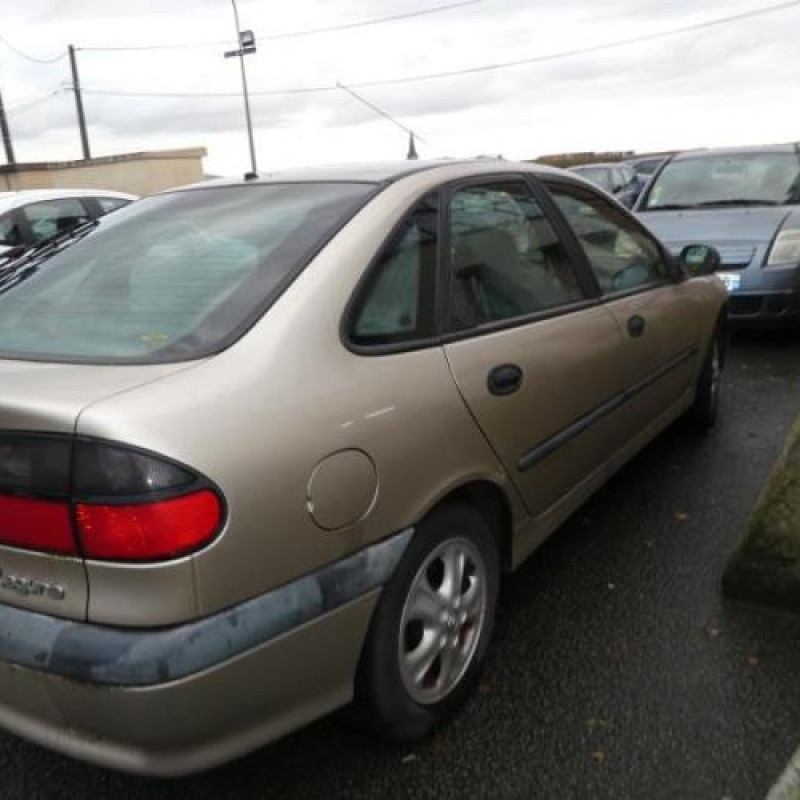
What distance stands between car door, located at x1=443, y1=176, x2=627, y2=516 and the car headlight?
3704mm

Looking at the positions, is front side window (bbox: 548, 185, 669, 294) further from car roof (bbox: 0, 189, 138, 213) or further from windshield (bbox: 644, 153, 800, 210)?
car roof (bbox: 0, 189, 138, 213)

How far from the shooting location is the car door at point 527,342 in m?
2.57

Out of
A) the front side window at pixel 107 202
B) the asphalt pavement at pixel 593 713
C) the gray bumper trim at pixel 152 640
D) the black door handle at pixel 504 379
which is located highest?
the black door handle at pixel 504 379

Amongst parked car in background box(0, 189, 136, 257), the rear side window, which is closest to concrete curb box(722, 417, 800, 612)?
the rear side window

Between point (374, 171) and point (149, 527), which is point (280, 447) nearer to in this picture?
point (149, 527)

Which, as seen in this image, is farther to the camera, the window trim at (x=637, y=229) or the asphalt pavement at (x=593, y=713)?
the window trim at (x=637, y=229)

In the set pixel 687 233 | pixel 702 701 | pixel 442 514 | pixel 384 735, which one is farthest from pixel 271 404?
pixel 687 233

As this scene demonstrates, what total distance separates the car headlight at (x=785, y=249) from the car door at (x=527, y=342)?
146 inches

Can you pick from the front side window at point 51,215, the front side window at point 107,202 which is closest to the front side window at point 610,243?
the front side window at point 51,215

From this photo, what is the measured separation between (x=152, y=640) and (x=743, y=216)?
6503 millimetres

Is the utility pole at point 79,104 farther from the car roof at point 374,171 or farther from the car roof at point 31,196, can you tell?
the car roof at point 374,171

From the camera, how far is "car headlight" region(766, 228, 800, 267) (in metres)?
6.44

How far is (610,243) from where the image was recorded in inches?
145

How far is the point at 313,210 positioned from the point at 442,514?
93cm
